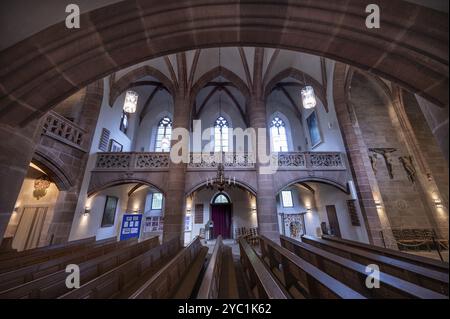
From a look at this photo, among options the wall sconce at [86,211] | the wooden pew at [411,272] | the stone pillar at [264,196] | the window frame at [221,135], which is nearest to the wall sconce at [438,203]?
the stone pillar at [264,196]

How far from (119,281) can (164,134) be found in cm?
994

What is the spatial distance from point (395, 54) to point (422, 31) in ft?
0.49

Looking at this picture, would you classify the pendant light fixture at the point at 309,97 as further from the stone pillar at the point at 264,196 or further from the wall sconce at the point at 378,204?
the wall sconce at the point at 378,204

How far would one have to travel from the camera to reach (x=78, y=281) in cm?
192

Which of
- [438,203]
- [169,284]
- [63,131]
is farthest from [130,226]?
[438,203]

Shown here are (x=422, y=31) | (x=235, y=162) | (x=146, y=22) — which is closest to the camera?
(x=422, y=31)

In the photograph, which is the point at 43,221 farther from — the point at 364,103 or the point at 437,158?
the point at 437,158

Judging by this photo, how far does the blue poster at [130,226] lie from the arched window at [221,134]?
5.92 metres

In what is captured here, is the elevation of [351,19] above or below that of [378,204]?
above

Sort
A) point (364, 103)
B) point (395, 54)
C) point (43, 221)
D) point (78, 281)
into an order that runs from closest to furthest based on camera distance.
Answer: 1. point (395, 54)
2. point (78, 281)
3. point (43, 221)
4. point (364, 103)

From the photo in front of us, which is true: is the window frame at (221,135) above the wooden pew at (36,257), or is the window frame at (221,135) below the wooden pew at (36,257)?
above

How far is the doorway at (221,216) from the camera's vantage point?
11.3 m

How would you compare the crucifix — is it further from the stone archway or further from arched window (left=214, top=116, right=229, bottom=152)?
the stone archway
